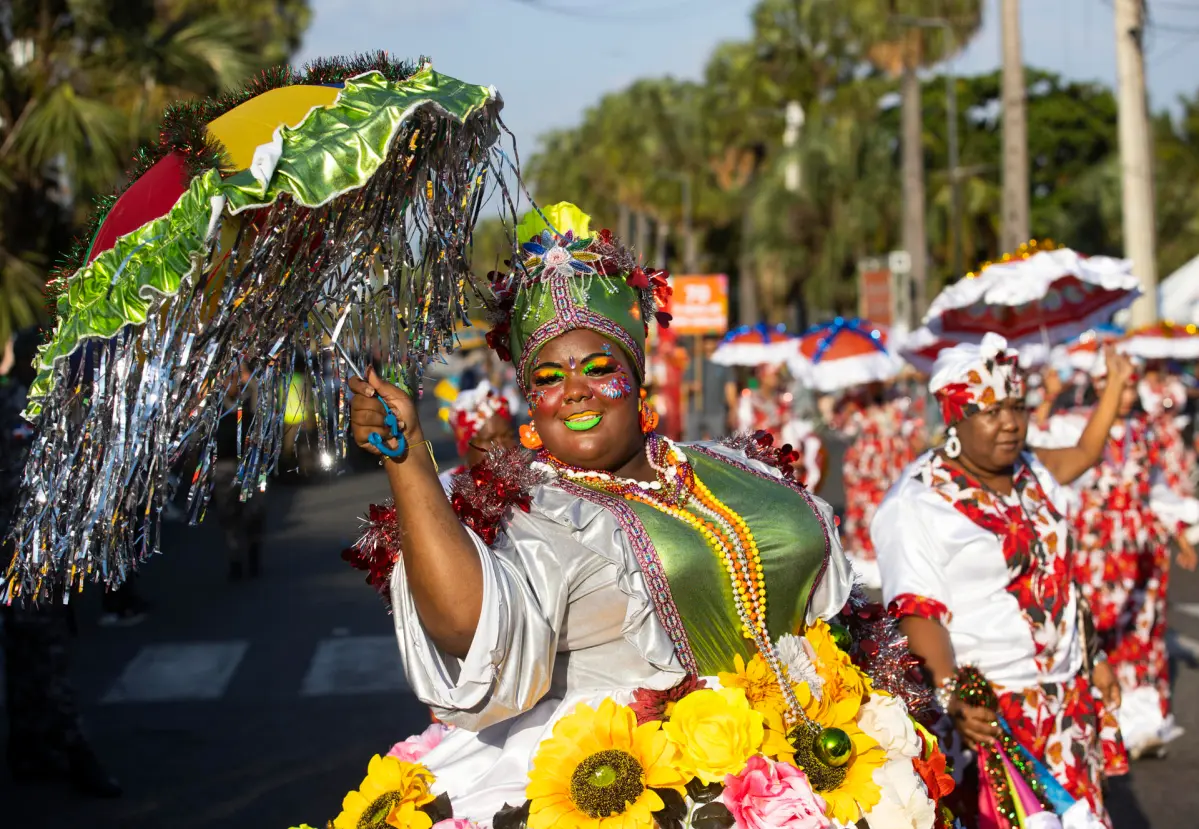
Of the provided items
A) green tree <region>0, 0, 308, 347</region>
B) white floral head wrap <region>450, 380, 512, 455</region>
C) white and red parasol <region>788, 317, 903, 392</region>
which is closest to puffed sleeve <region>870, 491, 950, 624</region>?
white floral head wrap <region>450, 380, 512, 455</region>

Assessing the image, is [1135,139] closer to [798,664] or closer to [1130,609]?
[1130,609]

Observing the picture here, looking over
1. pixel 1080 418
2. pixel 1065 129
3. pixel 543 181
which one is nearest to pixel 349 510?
pixel 1080 418

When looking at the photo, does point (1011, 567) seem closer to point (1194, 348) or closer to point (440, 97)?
point (440, 97)

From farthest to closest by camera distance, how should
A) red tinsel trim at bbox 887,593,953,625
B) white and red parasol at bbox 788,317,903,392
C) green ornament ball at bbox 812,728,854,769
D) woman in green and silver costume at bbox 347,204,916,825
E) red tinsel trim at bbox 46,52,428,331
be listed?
white and red parasol at bbox 788,317,903,392, red tinsel trim at bbox 887,593,953,625, green ornament ball at bbox 812,728,854,769, woman in green and silver costume at bbox 347,204,916,825, red tinsel trim at bbox 46,52,428,331

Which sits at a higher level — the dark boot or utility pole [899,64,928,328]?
utility pole [899,64,928,328]

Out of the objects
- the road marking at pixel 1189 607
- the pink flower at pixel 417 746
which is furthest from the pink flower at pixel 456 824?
the road marking at pixel 1189 607

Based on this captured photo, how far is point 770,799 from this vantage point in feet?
10.4

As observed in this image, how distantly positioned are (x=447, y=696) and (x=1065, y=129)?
200ft

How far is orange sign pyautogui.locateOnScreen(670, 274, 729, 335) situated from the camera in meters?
31.1

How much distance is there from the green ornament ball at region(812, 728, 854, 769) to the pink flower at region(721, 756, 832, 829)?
0.45 feet

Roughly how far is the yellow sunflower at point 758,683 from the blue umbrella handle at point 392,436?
96 centimetres

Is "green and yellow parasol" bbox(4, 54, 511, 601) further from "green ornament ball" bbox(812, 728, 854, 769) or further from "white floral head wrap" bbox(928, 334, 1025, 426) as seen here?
"white floral head wrap" bbox(928, 334, 1025, 426)

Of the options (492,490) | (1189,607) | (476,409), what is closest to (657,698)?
(492,490)

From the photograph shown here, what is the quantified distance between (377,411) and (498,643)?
0.51 metres
